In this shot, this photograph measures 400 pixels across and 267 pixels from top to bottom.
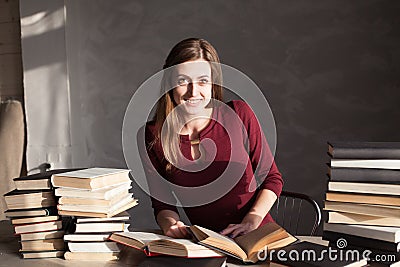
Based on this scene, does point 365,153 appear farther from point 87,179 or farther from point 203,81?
point 87,179

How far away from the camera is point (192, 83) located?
203cm

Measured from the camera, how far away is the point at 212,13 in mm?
3516

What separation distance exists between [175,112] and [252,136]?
0.31 meters

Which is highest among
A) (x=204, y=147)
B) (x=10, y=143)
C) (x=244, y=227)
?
(x=10, y=143)

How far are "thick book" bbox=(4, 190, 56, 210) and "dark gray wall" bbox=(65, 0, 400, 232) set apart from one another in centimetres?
179

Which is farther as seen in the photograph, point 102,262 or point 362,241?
point 102,262

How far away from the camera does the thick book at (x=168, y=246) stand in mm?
1624

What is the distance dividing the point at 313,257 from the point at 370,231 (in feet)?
0.68

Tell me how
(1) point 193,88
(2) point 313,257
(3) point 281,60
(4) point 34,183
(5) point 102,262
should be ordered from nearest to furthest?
(2) point 313,257, (5) point 102,262, (4) point 34,183, (1) point 193,88, (3) point 281,60

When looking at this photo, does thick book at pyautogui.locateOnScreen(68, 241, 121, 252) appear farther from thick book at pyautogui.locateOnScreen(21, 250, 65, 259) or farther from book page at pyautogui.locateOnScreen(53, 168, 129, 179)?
book page at pyautogui.locateOnScreen(53, 168, 129, 179)

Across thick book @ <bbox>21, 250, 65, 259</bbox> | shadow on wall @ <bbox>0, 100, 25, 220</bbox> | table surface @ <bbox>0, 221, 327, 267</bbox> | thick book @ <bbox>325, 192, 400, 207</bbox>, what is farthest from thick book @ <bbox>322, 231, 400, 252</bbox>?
shadow on wall @ <bbox>0, 100, 25, 220</bbox>

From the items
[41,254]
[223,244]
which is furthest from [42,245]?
[223,244]

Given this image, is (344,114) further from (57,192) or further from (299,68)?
(57,192)

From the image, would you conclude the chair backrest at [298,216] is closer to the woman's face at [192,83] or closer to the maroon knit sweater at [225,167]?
the maroon knit sweater at [225,167]
